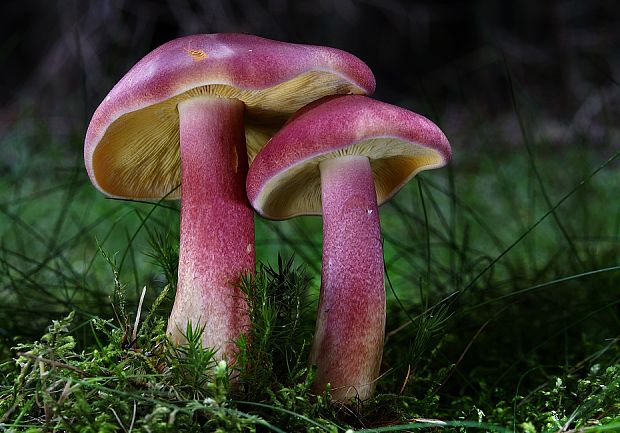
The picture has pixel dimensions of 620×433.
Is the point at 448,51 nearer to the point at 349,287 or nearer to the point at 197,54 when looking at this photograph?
the point at 349,287

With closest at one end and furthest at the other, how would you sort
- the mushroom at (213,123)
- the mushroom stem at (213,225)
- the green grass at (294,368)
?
the green grass at (294,368) → the mushroom at (213,123) → the mushroom stem at (213,225)

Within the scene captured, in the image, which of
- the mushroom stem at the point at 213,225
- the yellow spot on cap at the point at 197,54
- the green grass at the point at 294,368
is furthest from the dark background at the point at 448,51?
the yellow spot on cap at the point at 197,54

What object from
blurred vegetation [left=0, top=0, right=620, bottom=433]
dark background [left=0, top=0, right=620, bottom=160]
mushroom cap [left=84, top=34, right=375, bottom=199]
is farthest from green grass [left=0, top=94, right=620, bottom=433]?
dark background [left=0, top=0, right=620, bottom=160]

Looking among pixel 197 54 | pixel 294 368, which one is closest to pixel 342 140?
pixel 197 54

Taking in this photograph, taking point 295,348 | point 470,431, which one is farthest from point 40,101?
point 470,431

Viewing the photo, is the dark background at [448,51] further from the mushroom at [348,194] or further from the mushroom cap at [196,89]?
the mushroom at [348,194]

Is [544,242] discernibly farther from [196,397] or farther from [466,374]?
[196,397]

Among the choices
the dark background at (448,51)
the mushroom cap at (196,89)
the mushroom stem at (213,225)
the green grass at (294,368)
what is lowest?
the green grass at (294,368)
